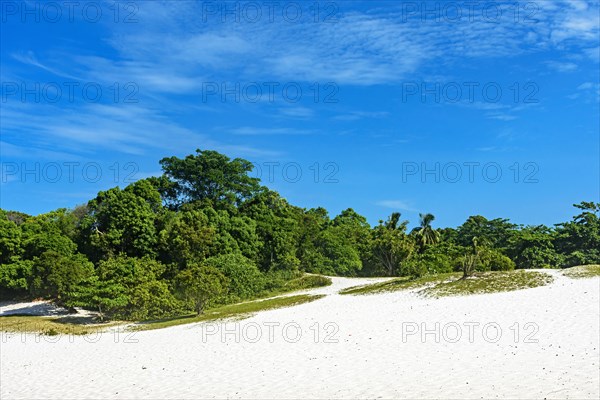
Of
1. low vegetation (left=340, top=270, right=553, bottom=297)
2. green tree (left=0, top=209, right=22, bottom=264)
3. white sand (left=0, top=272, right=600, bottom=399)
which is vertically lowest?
white sand (left=0, top=272, right=600, bottom=399)

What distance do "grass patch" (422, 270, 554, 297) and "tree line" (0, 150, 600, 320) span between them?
1964 millimetres

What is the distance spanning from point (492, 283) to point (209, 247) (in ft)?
92.9

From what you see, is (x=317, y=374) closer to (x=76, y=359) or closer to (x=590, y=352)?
(x=590, y=352)

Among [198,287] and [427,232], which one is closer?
[198,287]

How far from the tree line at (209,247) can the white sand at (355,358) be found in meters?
9.57

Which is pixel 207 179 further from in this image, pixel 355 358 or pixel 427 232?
pixel 355 358

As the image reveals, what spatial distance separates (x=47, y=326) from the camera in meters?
35.5

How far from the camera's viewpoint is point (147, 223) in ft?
169

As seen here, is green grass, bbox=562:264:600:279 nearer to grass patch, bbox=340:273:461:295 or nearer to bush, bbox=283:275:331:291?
grass patch, bbox=340:273:461:295

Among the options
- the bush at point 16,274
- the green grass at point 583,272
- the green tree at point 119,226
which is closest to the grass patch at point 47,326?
the bush at point 16,274

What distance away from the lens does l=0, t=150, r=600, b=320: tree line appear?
38969 millimetres

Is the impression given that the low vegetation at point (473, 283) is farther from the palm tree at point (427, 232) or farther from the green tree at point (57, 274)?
the palm tree at point (427, 232)

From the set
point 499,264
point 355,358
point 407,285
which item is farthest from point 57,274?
point 499,264

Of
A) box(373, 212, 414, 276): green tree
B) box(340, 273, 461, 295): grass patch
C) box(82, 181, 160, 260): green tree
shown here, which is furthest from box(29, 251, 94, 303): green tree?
box(373, 212, 414, 276): green tree
